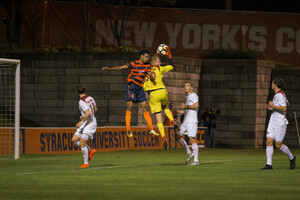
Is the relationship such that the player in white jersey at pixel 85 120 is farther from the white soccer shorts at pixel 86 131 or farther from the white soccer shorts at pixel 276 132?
the white soccer shorts at pixel 276 132

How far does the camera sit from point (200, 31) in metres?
35.0

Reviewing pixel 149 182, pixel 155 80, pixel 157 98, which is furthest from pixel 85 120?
pixel 149 182

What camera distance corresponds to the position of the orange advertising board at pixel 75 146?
25.8 m

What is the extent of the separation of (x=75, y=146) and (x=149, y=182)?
13485 mm

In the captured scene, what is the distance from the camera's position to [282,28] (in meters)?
35.2

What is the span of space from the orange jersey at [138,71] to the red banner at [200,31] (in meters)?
15.0

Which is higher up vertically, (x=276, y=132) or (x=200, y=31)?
(x=200, y=31)

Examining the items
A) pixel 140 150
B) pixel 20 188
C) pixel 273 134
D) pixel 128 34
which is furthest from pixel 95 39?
pixel 20 188

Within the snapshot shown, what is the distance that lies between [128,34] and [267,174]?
19958mm

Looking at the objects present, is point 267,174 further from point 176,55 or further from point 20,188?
point 176,55

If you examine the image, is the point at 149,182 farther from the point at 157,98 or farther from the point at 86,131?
the point at 157,98

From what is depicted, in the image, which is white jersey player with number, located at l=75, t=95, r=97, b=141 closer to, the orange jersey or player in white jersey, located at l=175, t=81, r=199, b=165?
player in white jersey, located at l=175, t=81, r=199, b=165

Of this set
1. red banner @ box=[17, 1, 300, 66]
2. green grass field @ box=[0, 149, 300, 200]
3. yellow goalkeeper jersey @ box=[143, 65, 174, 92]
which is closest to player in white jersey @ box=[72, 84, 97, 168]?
green grass field @ box=[0, 149, 300, 200]

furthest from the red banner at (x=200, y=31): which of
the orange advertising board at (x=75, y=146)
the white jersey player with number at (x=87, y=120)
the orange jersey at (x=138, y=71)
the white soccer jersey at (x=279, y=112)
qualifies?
the white soccer jersey at (x=279, y=112)
